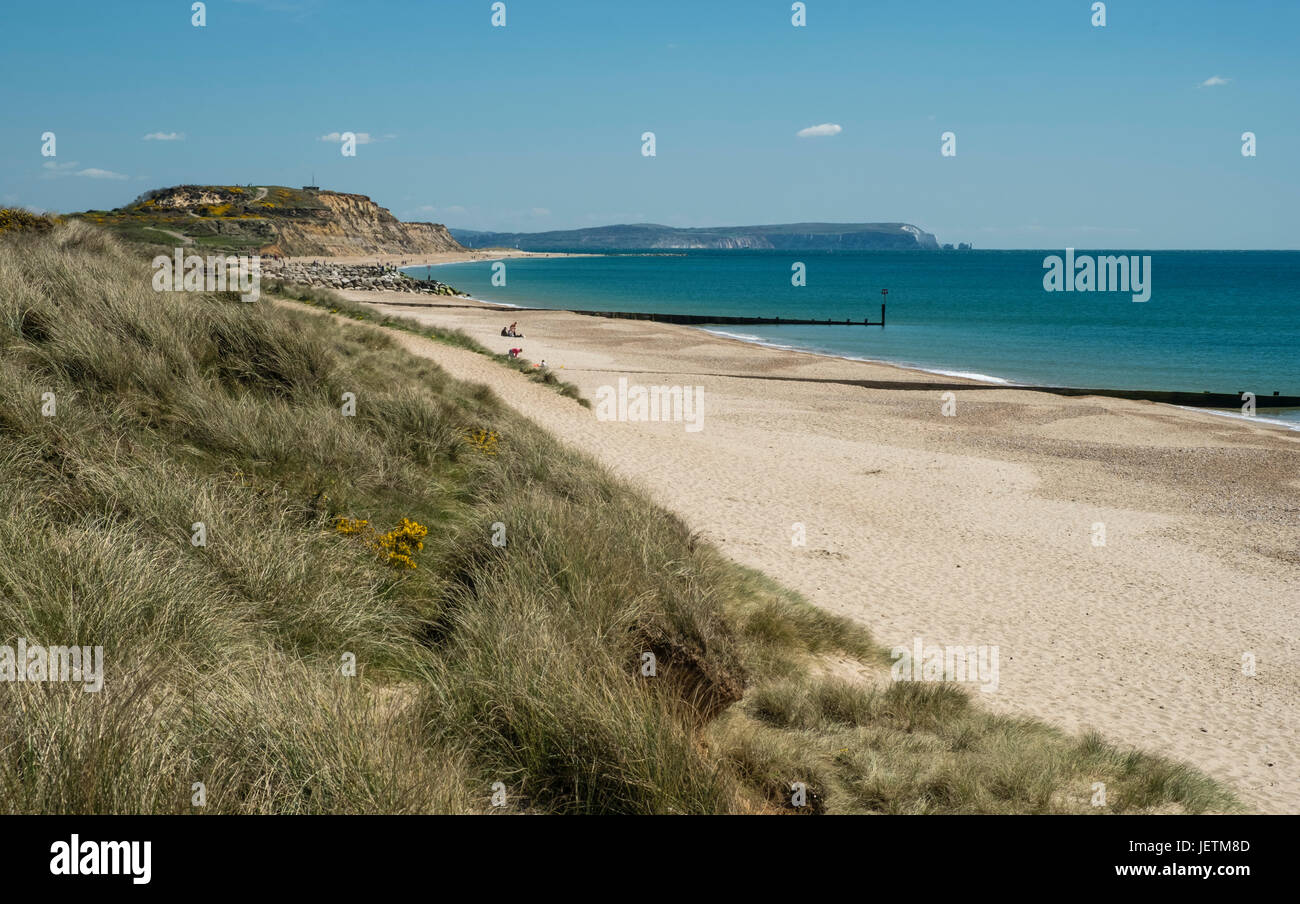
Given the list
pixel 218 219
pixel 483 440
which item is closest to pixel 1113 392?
pixel 483 440

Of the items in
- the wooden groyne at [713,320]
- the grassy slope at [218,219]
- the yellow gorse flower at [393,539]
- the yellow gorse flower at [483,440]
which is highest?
the grassy slope at [218,219]

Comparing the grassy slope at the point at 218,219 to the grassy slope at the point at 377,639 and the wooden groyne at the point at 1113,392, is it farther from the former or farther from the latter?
the grassy slope at the point at 377,639

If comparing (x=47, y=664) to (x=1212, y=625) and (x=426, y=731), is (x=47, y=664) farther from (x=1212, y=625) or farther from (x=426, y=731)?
(x=1212, y=625)

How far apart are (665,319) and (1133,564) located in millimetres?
43536

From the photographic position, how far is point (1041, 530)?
13406 millimetres

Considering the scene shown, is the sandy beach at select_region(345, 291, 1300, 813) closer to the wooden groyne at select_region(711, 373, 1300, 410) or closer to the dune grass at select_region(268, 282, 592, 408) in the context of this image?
the dune grass at select_region(268, 282, 592, 408)

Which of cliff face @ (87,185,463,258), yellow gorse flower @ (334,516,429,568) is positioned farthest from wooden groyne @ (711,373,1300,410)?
cliff face @ (87,185,463,258)

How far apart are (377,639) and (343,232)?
410ft

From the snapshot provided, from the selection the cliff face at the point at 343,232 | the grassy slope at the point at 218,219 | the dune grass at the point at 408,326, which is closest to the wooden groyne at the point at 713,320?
the grassy slope at the point at 218,219

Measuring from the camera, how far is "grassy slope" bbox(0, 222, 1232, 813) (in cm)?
339

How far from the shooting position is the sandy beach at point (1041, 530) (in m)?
8.09

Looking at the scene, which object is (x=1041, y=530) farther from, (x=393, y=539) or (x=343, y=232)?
(x=343, y=232)
